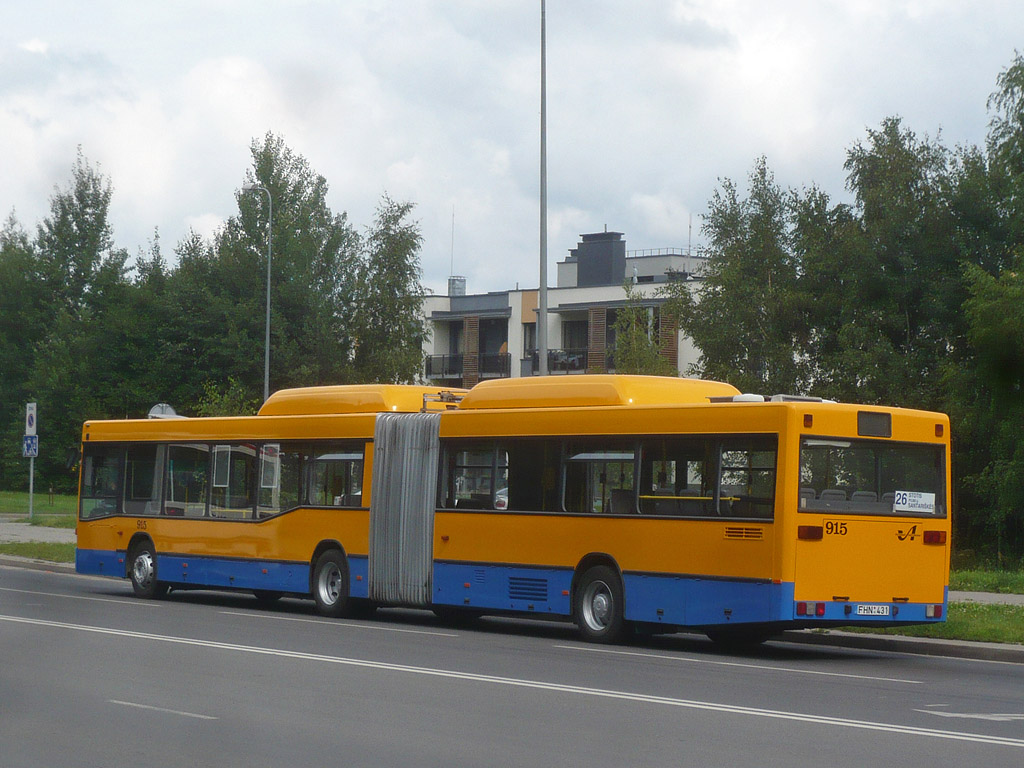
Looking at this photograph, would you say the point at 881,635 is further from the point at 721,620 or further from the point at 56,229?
the point at 56,229

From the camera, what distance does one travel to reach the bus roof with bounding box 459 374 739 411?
57.2 feet

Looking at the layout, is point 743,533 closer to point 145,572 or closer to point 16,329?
point 145,572

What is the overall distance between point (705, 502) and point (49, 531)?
27.7 metres

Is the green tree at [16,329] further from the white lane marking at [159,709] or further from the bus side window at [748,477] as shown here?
the white lane marking at [159,709]

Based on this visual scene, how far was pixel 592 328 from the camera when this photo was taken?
72188 mm

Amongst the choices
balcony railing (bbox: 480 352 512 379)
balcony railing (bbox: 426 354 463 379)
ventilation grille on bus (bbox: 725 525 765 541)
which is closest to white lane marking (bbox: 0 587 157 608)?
ventilation grille on bus (bbox: 725 525 765 541)

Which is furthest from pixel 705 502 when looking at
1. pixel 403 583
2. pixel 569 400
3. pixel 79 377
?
pixel 79 377

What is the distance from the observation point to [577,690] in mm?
11812

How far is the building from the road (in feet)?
176

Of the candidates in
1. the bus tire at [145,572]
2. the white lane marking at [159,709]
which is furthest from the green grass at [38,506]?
the white lane marking at [159,709]

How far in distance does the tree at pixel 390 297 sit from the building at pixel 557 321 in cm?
1156

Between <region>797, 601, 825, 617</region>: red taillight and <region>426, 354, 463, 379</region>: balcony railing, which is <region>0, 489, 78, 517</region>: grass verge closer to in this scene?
<region>426, 354, 463, 379</region>: balcony railing

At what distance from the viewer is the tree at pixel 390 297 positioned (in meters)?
58.5

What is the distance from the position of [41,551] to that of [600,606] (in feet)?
58.4
